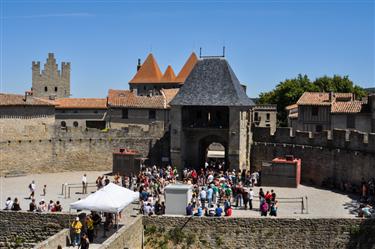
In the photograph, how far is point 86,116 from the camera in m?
62.4

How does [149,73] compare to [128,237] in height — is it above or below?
above

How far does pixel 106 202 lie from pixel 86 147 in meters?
19.0

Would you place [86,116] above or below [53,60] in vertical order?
below

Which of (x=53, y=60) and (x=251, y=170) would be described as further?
(x=53, y=60)

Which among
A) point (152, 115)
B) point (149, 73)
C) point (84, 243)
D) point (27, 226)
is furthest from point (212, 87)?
point (149, 73)

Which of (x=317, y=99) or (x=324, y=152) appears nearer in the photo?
(x=324, y=152)

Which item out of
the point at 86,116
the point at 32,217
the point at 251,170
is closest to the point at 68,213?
the point at 32,217

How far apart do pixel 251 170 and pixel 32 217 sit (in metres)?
17.2

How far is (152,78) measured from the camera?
78375 mm

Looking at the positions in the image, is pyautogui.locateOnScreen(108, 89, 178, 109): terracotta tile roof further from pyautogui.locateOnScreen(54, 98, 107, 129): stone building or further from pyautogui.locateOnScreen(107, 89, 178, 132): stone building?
pyautogui.locateOnScreen(54, 98, 107, 129): stone building

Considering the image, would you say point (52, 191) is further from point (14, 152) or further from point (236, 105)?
point (236, 105)

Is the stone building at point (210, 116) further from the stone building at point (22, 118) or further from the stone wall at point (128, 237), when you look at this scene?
the stone wall at point (128, 237)

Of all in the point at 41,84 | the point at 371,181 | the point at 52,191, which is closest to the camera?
the point at 371,181

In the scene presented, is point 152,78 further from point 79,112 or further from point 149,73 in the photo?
point 79,112
